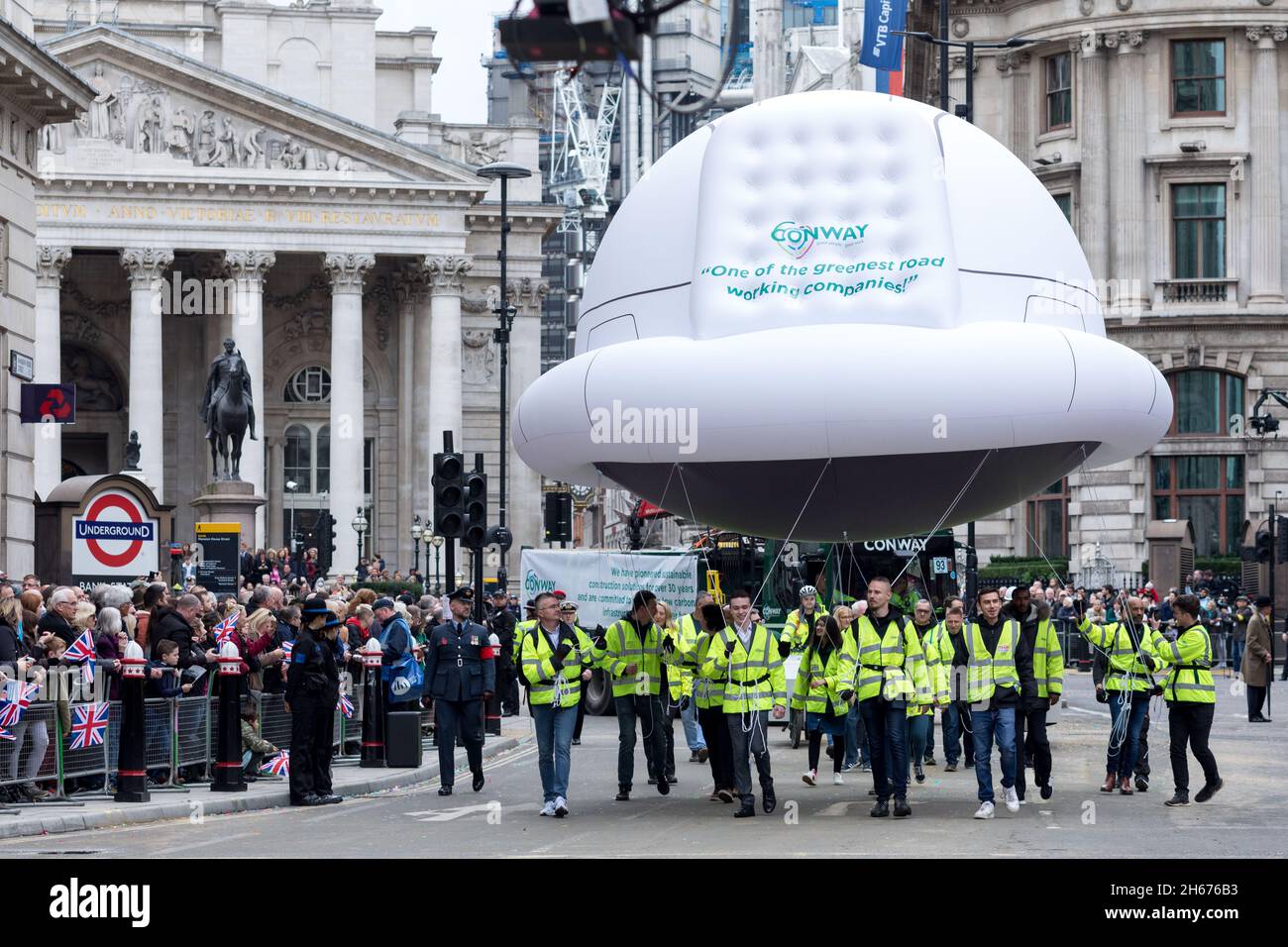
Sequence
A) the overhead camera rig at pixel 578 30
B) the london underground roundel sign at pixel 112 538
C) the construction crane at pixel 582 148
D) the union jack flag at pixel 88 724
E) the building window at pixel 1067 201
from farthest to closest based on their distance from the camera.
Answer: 1. the construction crane at pixel 582 148
2. the building window at pixel 1067 201
3. the london underground roundel sign at pixel 112 538
4. the union jack flag at pixel 88 724
5. the overhead camera rig at pixel 578 30

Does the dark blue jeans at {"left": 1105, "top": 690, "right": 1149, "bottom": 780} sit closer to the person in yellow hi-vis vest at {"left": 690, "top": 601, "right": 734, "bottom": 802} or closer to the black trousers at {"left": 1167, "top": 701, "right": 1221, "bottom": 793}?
the black trousers at {"left": 1167, "top": 701, "right": 1221, "bottom": 793}

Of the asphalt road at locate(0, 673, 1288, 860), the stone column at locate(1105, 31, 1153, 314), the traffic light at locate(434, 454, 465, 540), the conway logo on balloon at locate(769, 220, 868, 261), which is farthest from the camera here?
the stone column at locate(1105, 31, 1153, 314)

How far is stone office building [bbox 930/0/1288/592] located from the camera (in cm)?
5078

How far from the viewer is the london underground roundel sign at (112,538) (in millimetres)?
22094

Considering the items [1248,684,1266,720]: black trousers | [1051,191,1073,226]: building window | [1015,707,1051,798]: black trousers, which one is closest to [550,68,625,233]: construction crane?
[1051,191,1073,226]: building window

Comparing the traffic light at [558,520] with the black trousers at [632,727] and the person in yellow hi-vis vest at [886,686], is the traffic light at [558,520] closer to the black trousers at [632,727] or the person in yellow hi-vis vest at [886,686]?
the black trousers at [632,727]

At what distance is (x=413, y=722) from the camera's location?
24.1m

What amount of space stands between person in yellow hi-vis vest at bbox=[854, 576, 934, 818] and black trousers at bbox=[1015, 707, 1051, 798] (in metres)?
0.94

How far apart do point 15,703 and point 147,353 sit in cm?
5227

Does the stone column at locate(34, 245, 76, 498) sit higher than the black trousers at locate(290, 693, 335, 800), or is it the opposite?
the stone column at locate(34, 245, 76, 498)

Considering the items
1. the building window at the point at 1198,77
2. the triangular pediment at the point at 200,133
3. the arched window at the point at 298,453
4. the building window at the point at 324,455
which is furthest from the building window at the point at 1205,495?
the arched window at the point at 298,453

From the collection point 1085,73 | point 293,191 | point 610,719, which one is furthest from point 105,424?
point 610,719

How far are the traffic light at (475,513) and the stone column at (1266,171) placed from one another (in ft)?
92.3
